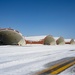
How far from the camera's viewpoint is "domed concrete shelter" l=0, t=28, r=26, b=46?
53781 millimetres

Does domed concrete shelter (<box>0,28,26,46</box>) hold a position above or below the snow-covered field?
above

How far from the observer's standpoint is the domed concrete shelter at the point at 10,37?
5378 cm

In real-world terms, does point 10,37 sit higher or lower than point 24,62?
higher

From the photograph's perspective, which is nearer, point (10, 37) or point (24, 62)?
point (24, 62)

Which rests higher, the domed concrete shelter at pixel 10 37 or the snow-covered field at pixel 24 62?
the domed concrete shelter at pixel 10 37

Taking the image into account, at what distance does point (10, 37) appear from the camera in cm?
5384

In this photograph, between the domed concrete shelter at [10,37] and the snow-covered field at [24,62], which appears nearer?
the snow-covered field at [24,62]


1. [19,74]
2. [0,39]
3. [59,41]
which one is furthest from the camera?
[59,41]

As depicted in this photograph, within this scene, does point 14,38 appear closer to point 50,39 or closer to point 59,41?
point 50,39

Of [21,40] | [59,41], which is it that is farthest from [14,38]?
[59,41]

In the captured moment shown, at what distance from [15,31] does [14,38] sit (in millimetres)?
2575

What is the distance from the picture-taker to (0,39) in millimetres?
53594

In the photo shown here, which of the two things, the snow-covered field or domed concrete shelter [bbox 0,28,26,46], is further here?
domed concrete shelter [bbox 0,28,26,46]

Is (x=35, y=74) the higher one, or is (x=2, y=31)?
(x=2, y=31)
